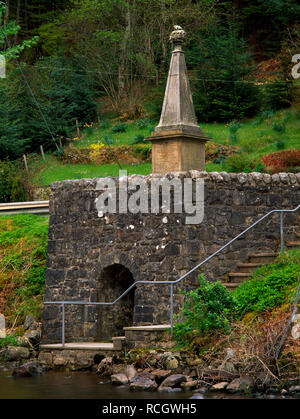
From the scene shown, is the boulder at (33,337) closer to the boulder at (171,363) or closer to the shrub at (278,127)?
the boulder at (171,363)

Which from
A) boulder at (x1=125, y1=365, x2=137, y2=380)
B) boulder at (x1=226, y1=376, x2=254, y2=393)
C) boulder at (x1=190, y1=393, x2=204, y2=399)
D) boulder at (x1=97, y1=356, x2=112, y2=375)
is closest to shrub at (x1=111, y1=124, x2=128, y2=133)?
boulder at (x1=97, y1=356, x2=112, y2=375)

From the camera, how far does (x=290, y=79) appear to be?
3431 centimetres

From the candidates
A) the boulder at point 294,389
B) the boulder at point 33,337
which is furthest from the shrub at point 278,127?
the boulder at point 294,389

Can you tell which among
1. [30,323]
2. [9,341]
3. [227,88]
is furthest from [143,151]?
[9,341]

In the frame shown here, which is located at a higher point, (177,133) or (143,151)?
(143,151)

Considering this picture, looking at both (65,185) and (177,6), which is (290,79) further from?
(65,185)

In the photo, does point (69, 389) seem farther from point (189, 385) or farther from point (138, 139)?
point (138, 139)

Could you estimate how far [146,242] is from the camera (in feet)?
53.7

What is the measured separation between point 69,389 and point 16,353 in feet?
15.5

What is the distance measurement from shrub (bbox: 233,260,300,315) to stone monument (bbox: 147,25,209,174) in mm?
3180

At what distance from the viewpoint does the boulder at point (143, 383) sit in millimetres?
12672

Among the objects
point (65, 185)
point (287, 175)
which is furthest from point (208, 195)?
point (65, 185)

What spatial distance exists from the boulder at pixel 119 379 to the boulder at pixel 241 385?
2149mm

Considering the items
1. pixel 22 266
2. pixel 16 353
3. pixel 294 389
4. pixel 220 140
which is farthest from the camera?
pixel 220 140
